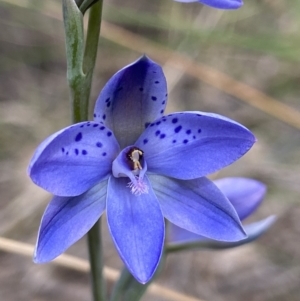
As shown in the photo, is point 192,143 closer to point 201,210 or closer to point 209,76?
point 201,210

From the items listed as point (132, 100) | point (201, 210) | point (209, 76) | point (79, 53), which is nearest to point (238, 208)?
point (201, 210)

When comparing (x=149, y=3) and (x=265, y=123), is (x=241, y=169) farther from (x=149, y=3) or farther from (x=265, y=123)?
(x=149, y=3)

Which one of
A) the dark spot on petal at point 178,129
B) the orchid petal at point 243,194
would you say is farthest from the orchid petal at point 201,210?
the orchid petal at point 243,194

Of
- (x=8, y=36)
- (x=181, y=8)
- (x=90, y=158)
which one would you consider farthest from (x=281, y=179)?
(x=90, y=158)

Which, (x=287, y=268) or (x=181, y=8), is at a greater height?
(x=181, y=8)

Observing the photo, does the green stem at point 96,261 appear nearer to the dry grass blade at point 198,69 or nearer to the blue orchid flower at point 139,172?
the blue orchid flower at point 139,172
